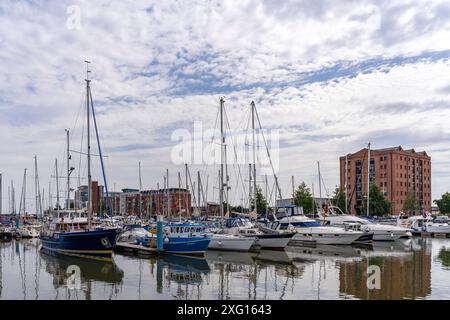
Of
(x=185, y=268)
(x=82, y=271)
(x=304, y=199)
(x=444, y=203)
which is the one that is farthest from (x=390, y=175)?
(x=82, y=271)

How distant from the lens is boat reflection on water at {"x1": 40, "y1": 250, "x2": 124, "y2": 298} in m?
28.3

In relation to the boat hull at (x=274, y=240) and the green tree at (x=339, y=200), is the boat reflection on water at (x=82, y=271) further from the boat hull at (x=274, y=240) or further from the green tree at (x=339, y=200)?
the green tree at (x=339, y=200)

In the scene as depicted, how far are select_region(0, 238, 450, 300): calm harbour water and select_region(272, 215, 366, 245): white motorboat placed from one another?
7.96 m

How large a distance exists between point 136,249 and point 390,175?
335 ft

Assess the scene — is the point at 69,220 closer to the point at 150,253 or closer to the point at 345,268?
the point at 150,253

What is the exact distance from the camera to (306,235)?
5466 cm

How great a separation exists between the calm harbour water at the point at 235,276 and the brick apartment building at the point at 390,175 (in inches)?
3462

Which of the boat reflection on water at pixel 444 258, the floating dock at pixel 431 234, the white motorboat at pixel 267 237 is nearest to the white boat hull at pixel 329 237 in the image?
the white motorboat at pixel 267 237

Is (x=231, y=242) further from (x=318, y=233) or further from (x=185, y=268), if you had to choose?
(x=318, y=233)

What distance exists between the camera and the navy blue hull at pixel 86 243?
3856 cm

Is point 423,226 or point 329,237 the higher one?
point 329,237

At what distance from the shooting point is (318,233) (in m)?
54.1
